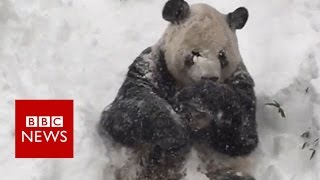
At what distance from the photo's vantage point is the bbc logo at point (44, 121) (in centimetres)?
502

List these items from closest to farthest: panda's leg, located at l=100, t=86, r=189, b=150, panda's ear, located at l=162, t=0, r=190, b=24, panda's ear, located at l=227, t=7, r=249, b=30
→ panda's leg, located at l=100, t=86, r=189, b=150 → panda's ear, located at l=162, t=0, r=190, b=24 → panda's ear, located at l=227, t=7, r=249, b=30

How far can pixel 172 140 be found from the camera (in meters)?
4.43

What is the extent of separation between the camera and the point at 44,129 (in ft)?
16.4

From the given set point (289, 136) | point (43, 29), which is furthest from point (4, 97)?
point (289, 136)

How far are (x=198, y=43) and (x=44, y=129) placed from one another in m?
1.18

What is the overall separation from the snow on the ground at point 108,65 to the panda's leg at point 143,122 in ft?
0.56

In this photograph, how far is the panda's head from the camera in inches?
185

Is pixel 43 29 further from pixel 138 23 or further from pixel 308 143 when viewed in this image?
pixel 308 143

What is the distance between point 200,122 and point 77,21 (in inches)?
89.8

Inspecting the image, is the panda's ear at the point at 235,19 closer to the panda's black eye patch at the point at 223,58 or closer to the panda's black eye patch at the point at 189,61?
the panda's black eye patch at the point at 223,58

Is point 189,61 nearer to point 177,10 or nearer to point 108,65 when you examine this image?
point 177,10

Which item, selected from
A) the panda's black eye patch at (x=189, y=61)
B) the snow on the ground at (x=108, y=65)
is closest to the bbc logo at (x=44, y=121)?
the snow on the ground at (x=108, y=65)

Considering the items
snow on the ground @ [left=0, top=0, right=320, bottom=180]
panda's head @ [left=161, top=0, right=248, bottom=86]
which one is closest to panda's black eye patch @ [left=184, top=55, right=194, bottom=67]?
panda's head @ [left=161, top=0, right=248, bottom=86]

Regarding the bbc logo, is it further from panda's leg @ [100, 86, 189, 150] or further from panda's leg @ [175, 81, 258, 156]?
panda's leg @ [175, 81, 258, 156]
